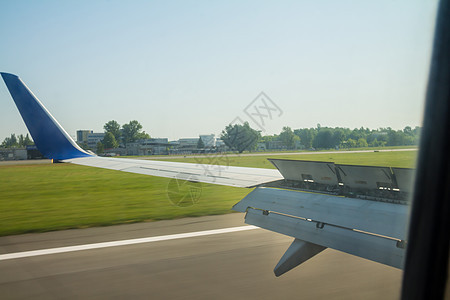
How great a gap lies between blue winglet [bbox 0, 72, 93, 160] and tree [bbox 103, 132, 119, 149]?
149 inches

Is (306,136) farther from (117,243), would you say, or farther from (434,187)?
(117,243)

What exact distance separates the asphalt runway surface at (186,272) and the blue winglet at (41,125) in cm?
236

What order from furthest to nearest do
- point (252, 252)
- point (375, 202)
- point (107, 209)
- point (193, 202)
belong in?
point (193, 202) < point (107, 209) < point (252, 252) < point (375, 202)

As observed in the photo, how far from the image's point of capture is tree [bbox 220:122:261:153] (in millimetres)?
3738

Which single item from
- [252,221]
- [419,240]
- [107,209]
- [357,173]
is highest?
[357,173]

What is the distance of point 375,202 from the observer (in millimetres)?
1801

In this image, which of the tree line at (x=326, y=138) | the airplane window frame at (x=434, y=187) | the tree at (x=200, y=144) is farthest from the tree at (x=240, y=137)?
the airplane window frame at (x=434, y=187)

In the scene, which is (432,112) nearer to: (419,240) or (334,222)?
(419,240)

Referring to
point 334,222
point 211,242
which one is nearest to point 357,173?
point 334,222

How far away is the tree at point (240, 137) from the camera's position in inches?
147

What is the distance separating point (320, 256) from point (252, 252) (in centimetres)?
64

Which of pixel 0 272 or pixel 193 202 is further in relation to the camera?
pixel 193 202

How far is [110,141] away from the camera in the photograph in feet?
34.0

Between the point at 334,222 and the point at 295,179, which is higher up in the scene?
the point at 295,179
